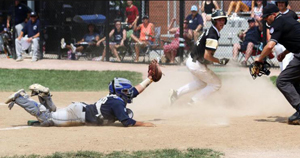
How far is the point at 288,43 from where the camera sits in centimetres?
887

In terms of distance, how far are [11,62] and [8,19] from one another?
2468 millimetres

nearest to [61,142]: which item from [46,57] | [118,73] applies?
[118,73]

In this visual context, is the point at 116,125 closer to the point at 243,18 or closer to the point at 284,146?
the point at 284,146

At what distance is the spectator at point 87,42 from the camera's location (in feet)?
65.8

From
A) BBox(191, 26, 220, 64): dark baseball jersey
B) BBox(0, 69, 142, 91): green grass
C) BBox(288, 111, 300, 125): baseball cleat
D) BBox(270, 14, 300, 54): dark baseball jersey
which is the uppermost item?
BBox(270, 14, 300, 54): dark baseball jersey

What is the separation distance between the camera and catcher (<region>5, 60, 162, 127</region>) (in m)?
8.21

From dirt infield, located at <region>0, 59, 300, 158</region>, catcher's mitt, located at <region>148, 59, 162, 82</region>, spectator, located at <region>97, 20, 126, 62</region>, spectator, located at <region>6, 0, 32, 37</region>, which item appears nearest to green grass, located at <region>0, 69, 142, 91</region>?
dirt infield, located at <region>0, 59, 300, 158</region>

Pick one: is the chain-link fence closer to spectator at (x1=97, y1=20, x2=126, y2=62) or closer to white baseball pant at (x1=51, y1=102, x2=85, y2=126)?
spectator at (x1=97, y1=20, x2=126, y2=62)

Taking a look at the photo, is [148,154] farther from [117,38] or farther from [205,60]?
[117,38]

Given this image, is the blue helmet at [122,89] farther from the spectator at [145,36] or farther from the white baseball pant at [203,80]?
the spectator at [145,36]

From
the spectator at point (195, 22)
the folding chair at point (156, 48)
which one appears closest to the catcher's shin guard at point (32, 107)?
the spectator at point (195, 22)

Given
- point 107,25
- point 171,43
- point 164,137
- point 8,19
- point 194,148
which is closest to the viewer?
point 194,148

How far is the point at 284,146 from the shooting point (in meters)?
7.19

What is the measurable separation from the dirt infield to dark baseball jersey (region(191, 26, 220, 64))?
0.98 meters
